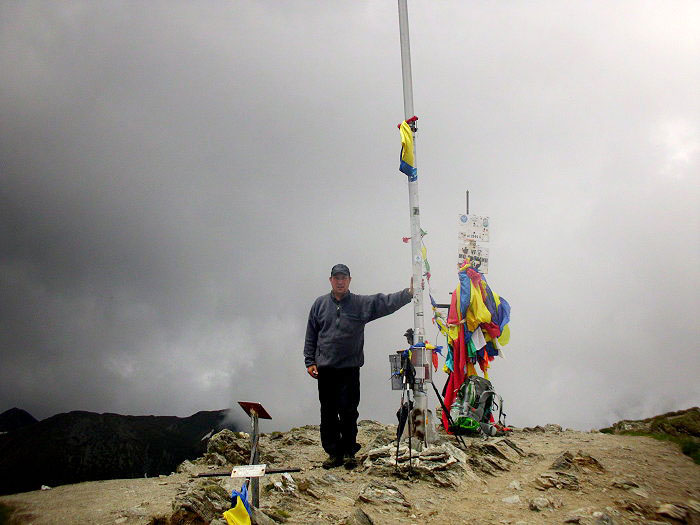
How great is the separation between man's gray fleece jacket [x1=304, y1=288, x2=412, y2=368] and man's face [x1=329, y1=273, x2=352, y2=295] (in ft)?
0.41

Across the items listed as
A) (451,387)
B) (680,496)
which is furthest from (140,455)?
(680,496)

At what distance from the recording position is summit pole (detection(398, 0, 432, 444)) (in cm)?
687

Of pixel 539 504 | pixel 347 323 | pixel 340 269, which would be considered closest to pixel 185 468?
pixel 347 323

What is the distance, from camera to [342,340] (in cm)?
673

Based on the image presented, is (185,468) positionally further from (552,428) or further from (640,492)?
(552,428)

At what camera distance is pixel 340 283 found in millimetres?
6906

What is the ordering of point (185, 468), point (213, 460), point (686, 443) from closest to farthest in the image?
point (185, 468), point (686, 443), point (213, 460)

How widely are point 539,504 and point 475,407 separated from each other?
4.21m

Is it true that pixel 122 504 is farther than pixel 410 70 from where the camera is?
No

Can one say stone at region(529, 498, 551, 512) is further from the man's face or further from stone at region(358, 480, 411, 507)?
the man's face

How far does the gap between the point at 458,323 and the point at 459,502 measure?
15.6 ft

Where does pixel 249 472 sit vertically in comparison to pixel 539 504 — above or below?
above

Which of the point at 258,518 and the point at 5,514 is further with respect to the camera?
the point at 5,514

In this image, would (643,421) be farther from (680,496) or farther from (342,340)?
(342,340)
